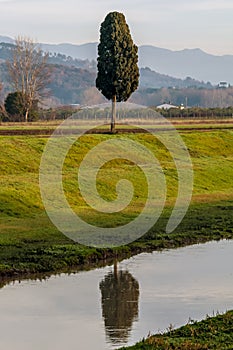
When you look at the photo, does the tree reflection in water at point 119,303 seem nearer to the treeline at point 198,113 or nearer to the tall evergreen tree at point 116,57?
the tall evergreen tree at point 116,57

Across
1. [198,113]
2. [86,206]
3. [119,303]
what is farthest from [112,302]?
[198,113]

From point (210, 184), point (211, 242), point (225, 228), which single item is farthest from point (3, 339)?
point (210, 184)

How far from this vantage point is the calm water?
2178 centimetres

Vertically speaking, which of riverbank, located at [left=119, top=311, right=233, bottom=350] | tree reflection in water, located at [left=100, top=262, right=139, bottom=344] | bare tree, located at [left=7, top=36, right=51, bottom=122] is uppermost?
bare tree, located at [left=7, top=36, right=51, bottom=122]

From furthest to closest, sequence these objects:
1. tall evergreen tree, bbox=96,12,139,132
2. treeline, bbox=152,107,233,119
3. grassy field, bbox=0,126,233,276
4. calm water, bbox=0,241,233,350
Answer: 1. treeline, bbox=152,107,233,119
2. tall evergreen tree, bbox=96,12,139,132
3. grassy field, bbox=0,126,233,276
4. calm water, bbox=0,241,233,350

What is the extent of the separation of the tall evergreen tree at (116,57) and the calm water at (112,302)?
1377 inches

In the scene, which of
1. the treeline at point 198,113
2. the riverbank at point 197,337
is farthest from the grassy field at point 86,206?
the treeline at point 198,113

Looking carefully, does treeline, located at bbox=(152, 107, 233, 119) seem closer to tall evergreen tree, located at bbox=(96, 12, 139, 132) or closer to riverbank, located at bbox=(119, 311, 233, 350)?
tall evergreen tree, located at bbox=(96, 12, 139, 132)

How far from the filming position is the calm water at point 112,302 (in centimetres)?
2178

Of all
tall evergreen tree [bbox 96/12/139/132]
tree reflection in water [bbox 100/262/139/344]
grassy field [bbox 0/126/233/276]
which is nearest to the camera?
tree reflection in water [bbox 100/262/139/344]

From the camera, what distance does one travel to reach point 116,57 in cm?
6594

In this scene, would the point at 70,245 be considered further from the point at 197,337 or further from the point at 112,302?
the point at 197,337

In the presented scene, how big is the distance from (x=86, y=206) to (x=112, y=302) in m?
17.9

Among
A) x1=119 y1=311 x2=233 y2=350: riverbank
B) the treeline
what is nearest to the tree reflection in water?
x1=119 y1=311 x2=233 y2=350: riverbank
